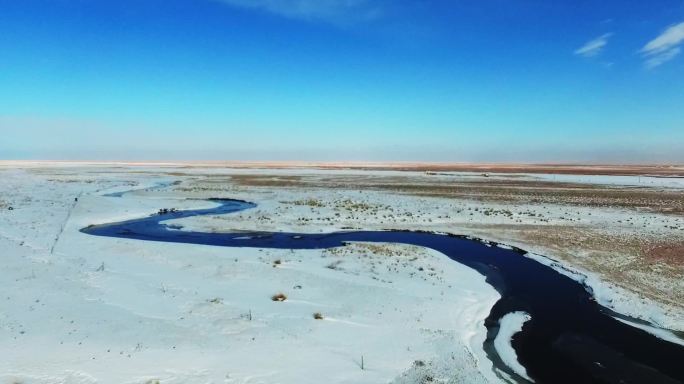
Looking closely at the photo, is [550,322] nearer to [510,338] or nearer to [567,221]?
[510,338]

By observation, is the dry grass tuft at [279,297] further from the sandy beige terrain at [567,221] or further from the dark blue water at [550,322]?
the sandy beige terrain at [567,221]

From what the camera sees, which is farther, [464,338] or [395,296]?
[395,296]

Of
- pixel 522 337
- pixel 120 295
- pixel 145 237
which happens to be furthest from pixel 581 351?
pixel 145 237

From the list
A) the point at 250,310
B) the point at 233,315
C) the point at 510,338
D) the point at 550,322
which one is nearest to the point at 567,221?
the point at 550,322

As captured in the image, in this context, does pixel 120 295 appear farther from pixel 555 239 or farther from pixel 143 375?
pixel 555 239

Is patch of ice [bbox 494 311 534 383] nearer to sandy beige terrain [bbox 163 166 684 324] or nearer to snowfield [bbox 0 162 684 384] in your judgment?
snowfield [bbox 0 162 684 384]

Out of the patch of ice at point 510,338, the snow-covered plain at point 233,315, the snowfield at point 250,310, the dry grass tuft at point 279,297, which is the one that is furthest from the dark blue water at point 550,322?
the dry grass tuft at point 279,297
